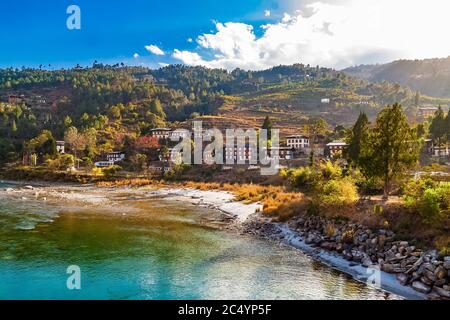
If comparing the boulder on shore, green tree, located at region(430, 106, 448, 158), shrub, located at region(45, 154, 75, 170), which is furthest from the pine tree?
the boulder on shore

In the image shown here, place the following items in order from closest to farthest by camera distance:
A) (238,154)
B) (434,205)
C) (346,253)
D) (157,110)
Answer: (434,205) < (346,253) < (238,154) < (157,110)

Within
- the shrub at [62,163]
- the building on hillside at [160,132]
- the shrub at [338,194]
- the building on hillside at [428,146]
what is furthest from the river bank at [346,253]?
the building on hillside at [160,132]

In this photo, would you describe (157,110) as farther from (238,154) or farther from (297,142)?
(238,154)

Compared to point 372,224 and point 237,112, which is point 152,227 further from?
point 237,112

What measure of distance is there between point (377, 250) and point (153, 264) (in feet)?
43.3

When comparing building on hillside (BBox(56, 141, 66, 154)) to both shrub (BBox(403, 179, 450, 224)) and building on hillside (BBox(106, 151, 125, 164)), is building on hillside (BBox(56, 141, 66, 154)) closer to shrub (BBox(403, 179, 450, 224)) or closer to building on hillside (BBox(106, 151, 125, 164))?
building on hillside (BBox(106, 151, 125, 164))

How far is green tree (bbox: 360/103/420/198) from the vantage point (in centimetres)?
3244

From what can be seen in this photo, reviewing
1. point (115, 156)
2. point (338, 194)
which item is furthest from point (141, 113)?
point (338, 194)

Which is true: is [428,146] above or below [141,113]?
below

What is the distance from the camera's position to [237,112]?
167625 mm

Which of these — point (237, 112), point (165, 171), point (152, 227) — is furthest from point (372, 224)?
point (237, 112)

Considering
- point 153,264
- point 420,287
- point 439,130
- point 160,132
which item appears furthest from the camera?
point 160,132

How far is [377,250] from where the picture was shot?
23219 mm

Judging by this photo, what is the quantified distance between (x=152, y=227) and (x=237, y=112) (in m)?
135
